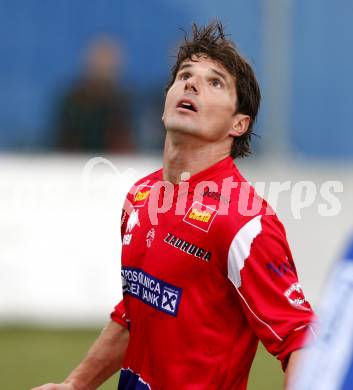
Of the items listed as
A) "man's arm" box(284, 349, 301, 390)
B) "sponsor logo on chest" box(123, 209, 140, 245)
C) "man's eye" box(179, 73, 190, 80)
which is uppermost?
"man's eye" box(179, 73, 190, 80)

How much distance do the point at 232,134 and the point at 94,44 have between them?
26.9 ft

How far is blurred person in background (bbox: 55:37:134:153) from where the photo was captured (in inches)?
468

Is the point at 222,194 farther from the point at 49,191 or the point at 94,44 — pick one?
the point at 94,44

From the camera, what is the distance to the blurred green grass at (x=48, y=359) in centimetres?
865

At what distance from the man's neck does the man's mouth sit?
0.14 meters

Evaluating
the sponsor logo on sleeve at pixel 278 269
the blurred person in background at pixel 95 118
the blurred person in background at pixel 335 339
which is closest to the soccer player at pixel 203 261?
the sponsor logo on sleeve at pixel 278 269

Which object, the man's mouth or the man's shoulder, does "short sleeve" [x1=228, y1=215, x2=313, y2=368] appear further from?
the man's shoulder

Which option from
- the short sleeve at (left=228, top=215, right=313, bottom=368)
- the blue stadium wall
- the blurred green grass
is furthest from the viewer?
the blue stadium wall

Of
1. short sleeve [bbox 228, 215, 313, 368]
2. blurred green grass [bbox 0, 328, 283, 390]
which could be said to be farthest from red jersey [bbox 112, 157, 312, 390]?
blurred green grass [bbox 0, 328, 283, 390]

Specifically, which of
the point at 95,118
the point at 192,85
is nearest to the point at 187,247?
the point at 192,85

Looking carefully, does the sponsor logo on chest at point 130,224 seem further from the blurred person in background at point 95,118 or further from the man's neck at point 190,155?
the blurred person in background at point 95,118

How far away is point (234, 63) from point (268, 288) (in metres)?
1.15

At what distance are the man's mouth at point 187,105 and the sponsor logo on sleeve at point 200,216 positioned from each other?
0.44m

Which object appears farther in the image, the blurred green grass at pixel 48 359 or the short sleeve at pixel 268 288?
the blurred green grass at pixel 48 359
